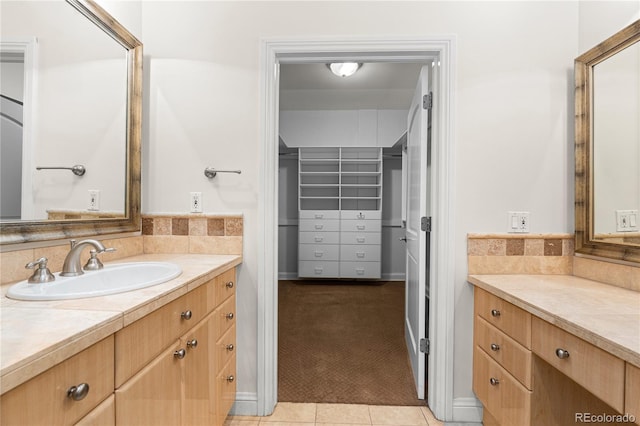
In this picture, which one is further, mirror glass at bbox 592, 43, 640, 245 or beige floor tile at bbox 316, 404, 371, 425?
beige floor tile at bbox 316, 404, 371, 425

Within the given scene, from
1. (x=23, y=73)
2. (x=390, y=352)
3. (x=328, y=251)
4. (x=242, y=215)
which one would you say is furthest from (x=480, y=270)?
(x=328, y=251)

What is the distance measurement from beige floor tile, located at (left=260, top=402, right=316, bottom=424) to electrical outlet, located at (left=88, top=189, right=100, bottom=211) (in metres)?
1.40

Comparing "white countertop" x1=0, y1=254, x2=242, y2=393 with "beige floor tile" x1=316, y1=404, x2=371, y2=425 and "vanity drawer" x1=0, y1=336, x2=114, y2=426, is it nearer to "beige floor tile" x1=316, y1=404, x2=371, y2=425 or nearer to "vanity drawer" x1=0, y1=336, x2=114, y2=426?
"vanity drawer" x1=0, y1=336, x2=114, y2=426

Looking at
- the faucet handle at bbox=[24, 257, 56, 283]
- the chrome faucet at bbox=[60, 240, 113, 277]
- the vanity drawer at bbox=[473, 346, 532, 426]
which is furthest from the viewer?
the vanity drawer at bbox=[473, 346, 532, 426]

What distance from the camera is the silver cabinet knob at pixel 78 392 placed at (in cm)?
62

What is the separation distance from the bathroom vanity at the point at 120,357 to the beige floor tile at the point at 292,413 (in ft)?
1.25

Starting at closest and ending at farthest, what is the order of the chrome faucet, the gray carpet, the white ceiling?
the chrome faucet → the gray carpet → the white ceiling

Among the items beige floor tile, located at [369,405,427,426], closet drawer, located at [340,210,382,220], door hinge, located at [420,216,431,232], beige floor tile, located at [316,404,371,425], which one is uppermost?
closet drawer, located at [340,210,382,220]

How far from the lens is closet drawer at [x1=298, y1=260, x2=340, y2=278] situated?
14.6ft

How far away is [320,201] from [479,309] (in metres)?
3.31

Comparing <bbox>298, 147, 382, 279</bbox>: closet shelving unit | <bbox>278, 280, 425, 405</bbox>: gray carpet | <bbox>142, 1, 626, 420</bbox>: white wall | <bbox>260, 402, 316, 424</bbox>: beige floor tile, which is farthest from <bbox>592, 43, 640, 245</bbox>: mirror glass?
<bbox>298, 147, 382, 279</bbox>: closet shelving unit

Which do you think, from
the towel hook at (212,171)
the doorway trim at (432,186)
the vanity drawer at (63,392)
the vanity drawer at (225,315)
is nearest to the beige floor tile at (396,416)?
the doorway trim at (432,186)

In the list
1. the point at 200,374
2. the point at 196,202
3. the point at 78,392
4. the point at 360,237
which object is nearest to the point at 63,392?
the point at 78,392

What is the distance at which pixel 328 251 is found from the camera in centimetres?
445
